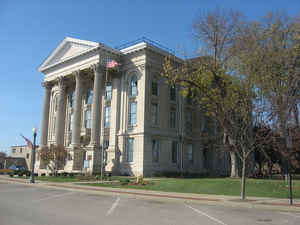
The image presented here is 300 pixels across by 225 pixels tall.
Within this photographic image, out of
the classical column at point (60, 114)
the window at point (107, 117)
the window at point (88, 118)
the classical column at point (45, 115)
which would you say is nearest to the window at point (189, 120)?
the window at point (107, 117)

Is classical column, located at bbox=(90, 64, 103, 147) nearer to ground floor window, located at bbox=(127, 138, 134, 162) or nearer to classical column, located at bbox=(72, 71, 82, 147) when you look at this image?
classical column, located at bbox=(72, 71, 82, 147)

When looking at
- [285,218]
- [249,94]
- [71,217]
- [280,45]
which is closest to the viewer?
[71,217]

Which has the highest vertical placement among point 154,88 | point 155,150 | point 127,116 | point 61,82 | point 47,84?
point 47,84

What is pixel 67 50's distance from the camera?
153 ft

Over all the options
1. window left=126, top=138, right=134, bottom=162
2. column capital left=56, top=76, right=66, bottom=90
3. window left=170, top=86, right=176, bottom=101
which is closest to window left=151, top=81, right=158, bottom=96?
window left=170, top=86, right=176, bottom=101

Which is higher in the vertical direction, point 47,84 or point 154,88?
point 47,84

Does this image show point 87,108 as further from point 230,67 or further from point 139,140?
point 230,67

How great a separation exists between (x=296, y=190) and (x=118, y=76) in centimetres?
2784

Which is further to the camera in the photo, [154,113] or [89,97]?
[89,97]

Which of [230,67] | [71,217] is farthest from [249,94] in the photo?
[71,217]

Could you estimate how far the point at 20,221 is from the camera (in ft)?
29.5

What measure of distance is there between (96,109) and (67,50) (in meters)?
12.7

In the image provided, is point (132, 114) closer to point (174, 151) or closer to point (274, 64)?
point (174, 151)

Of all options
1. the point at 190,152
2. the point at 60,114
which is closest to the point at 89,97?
the point at 60,114
